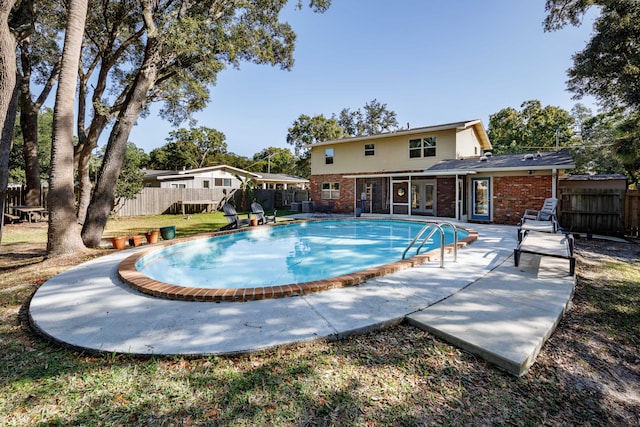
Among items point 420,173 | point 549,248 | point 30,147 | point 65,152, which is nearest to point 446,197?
point 420,173

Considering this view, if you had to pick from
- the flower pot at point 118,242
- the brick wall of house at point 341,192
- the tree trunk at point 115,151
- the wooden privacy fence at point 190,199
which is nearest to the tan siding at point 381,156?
the brick wall of house at point 341,192

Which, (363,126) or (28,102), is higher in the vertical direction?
(363,126)

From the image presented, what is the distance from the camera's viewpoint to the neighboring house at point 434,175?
43.6 feet

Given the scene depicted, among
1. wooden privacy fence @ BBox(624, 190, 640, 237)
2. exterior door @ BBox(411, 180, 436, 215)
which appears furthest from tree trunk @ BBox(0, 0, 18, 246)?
wooden privacy fence @ BBox(624, 190, 640, 237)

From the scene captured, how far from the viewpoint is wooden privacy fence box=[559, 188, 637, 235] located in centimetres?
1036

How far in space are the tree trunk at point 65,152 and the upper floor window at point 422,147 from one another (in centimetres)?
1532

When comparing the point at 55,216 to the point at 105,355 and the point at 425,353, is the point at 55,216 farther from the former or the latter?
the point at 425,353

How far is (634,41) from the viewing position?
11055mm

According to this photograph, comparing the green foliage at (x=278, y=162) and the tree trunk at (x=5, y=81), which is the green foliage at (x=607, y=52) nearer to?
the tree trunk at (x=5, y=81)

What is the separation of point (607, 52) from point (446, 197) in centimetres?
845

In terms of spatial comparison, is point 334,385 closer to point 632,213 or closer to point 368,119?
point 632,213

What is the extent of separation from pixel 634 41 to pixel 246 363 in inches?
653

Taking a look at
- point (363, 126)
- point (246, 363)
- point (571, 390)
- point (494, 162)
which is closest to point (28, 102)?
point (246, 363)

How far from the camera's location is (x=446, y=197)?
16.8m
